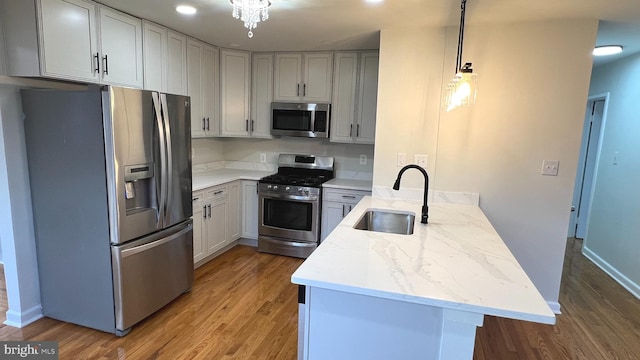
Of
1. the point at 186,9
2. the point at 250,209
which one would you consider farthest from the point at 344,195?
the point at 186,9

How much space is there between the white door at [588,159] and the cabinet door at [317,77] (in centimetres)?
328

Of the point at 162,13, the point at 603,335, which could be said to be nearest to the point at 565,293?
the point at 603,335

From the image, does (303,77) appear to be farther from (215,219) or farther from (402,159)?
(215,219)

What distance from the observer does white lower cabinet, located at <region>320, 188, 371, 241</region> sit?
3639 millimetres

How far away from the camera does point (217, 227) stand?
3633mm

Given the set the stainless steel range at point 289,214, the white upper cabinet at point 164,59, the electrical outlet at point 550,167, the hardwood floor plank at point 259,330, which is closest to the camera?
the hardwood floor plank at point 259,330

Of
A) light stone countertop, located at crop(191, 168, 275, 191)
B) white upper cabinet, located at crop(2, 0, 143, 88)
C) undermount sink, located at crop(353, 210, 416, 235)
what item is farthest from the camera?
light stone countertop, located at crop(191, 168, 275, 191)

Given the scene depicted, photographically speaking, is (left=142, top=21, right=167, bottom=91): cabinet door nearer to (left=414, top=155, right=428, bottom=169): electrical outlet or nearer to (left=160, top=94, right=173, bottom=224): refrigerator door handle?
(left=160, top=94, right=173, bottom=224): refrigerator door handle

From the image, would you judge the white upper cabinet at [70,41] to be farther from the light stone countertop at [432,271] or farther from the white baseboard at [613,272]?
the white baseboard at [613,272]

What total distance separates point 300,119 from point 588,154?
3.68m

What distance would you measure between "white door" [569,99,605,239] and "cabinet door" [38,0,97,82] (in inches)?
205

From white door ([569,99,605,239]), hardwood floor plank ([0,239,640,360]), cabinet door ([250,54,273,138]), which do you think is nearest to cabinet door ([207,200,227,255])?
hardwood floor plank ([0,239,640,360])

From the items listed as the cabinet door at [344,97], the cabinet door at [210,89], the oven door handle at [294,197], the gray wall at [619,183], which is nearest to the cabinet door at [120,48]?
the cabinet door at [210,89]

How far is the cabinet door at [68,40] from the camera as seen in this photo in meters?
2.15
